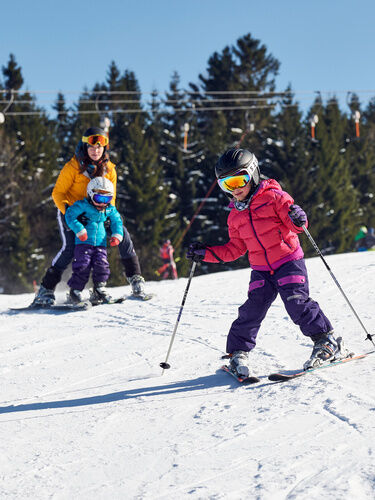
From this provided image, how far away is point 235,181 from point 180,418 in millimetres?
1598

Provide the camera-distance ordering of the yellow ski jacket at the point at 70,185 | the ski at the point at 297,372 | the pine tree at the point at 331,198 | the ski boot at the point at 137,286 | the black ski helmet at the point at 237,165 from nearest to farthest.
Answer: the ski at the point at 297,372 < the black ski helmet at the point at 237,165 < the yellow ski jacket at the point at 70,185 < the ski boot at the point at 137,286 < the pine tree at the point at 331,198

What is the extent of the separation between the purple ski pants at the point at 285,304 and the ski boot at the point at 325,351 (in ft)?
0.16

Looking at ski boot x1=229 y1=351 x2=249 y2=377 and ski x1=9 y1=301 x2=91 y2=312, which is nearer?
ski boot x1=229 y1=351 x2=249 y2=377

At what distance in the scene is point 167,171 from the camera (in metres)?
30.6

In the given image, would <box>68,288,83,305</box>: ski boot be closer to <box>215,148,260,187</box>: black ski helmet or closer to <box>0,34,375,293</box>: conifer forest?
<box>215,148,260,187</box>: black ski helmet

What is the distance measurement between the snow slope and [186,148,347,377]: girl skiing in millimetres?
195

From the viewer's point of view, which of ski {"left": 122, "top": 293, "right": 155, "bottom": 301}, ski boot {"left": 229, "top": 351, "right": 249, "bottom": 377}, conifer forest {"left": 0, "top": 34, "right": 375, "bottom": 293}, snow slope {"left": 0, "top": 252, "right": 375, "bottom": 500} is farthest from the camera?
conifer forest {"left": 0, "top": 34, "right": 375, "bottom": 293}

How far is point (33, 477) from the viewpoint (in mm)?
2289

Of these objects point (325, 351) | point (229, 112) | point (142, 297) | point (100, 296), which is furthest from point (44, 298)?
point (229, 112)

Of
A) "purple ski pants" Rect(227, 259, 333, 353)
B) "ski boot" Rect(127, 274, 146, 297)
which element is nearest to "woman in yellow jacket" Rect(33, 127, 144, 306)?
"ski boot" Rect(127, 274, 146, 297)

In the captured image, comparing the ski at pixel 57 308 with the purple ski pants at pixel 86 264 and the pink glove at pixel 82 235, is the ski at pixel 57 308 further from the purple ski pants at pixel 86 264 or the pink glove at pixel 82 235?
the pink glove at pixel 82 235

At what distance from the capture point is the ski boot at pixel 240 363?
11.0ft

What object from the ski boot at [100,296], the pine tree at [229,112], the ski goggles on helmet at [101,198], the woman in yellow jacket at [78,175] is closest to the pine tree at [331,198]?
the pine tree at [229,112]

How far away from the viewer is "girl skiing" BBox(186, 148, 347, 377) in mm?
3395
